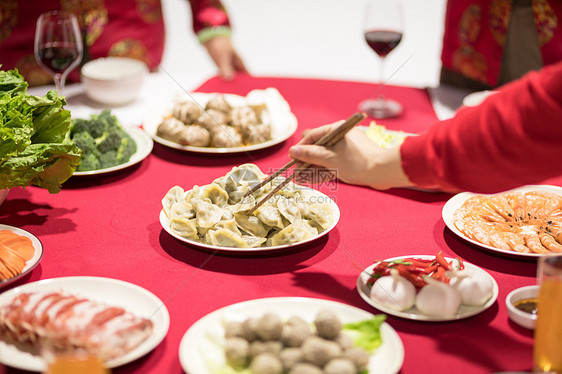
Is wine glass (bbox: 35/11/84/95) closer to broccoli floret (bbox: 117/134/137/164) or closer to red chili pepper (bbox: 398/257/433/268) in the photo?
broccoli floret (bbox: 117/134/137/164)

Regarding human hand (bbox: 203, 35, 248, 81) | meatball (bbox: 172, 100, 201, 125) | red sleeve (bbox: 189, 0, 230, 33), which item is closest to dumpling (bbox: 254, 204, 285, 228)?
meatball (bbox: 172, 100, 201, 125)

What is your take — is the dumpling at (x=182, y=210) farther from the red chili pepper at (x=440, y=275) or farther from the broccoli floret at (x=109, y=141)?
the red chili pepper at (x=440, y=275)

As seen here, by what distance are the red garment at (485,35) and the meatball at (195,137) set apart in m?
1.40

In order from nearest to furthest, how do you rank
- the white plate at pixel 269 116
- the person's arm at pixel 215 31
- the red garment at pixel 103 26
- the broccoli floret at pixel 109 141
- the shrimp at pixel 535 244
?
the shrimp at pixel 535 244, the broccoli floret at pixel 109 141, the white plate at pixel 269 116, the red garment at pixel 103 26, the person's arm at pixel 215 31

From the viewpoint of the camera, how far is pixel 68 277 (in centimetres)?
144

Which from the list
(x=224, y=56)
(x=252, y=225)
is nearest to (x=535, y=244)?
(x=252, y=225)

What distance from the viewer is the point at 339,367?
1093 millimetres

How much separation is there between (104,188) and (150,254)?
0.50 m

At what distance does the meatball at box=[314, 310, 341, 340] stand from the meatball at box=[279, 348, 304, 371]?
8 cm

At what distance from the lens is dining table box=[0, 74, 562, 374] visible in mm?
1311

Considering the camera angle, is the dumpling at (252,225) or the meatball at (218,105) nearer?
the dumpling at (252,225)

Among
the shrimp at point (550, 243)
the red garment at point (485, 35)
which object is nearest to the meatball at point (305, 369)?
the shrimp at point (550, 243)

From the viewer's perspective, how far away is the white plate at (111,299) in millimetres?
1208

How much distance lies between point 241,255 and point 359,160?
41 centimetres
